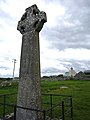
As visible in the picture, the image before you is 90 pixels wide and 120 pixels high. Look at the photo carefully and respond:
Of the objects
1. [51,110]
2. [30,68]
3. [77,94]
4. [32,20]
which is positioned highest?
[32,20]

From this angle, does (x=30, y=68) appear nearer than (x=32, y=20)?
Yes

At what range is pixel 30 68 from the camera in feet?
22.1

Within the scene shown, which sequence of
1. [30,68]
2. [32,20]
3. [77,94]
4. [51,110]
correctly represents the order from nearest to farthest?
[30,68] < [32,20] < [51,110] < [77,94]

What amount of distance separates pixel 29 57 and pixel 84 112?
518 centimetres

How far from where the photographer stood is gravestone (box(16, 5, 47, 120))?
654 cm

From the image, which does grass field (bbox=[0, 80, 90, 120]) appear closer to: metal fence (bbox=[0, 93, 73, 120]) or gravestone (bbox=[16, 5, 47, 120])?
metal fence (bbox=[0, 93, 73, 120])

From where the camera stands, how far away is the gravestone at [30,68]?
6543 mm

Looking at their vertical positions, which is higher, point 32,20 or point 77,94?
point 32,20

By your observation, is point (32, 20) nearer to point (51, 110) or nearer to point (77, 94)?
point (51, 110)

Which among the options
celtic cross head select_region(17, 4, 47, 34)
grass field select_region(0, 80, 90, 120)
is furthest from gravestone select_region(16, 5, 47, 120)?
grass field select_region(0, 80, 90, 120)

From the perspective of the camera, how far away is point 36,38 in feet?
23.2

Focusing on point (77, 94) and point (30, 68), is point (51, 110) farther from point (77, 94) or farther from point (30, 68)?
point (77, 94)

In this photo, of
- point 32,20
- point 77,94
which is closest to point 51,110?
point 32,20

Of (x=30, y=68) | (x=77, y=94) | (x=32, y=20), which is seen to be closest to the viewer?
(x=30, y=68)
